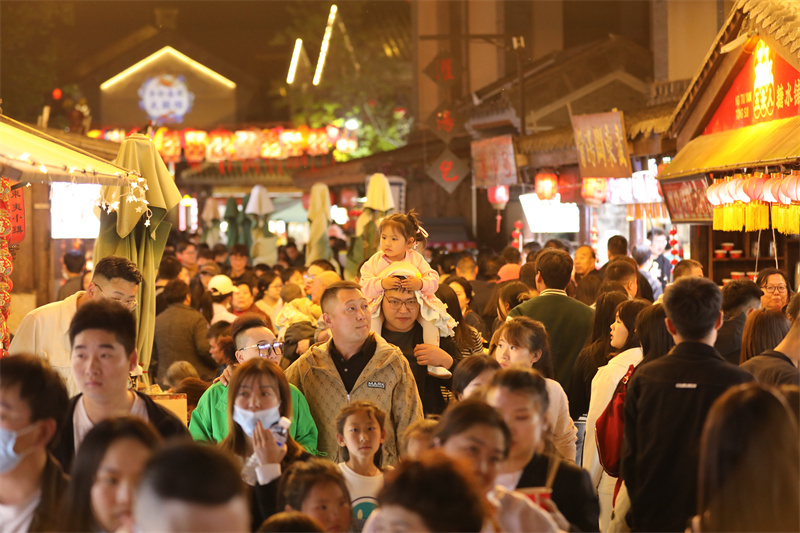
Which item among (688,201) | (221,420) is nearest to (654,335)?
(221,420)

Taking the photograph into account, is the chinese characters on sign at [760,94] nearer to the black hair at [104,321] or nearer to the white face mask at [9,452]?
the black hair at [104,321]

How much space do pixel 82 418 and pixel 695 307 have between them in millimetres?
2800

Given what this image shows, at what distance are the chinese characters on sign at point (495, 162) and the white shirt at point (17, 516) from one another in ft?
44.4

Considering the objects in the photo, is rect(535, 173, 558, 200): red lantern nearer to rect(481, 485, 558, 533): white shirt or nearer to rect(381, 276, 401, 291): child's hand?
rect(381, 276, 401, 291): child's hand

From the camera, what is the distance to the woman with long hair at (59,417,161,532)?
125 inches

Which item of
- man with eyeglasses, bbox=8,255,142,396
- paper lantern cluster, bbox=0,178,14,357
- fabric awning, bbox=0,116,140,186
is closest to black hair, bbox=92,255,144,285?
man with eyeglasses, bbox=8,255,142,396

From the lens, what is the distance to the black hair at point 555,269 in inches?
297

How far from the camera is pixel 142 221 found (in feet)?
23.3

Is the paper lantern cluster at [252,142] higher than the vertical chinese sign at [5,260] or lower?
higher

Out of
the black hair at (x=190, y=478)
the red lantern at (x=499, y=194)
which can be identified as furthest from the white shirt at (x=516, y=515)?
the red lantern at (x=499, y=194)

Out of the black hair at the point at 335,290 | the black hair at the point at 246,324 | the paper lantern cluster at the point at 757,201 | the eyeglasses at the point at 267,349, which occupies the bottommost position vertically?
the eyeglasses at the point at 267,349

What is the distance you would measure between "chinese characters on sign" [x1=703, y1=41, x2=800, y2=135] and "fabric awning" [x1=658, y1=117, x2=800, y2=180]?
16cm

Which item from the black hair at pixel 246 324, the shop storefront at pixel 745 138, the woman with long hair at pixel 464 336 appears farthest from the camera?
the shop storefront at pixel 745 138

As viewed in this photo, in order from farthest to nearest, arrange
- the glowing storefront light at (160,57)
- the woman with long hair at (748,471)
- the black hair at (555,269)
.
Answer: the glowing storefront light at (160,57) → the black hair at (555,269) → the woman with long hair at (748,471)
